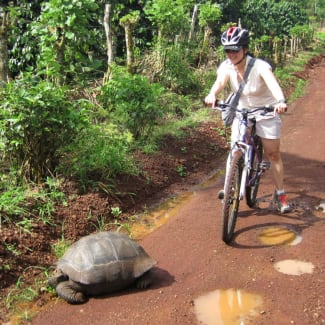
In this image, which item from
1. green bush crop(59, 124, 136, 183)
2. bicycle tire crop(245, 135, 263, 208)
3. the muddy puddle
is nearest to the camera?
bicycle tire crop(245, 135, 263, 208)

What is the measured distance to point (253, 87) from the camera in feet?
14.8

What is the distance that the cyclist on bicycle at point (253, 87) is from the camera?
4262 millimetres

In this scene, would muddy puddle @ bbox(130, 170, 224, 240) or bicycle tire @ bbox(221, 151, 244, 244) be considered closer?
bicycle tire @ bbox(221, 151, 244, 244)

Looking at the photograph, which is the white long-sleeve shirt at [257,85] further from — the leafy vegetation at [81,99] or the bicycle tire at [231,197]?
the leafy vegetation at [81,99]

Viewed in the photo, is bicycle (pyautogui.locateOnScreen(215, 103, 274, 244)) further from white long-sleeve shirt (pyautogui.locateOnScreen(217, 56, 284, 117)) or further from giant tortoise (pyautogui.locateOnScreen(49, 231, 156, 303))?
giant tortoise (pyautogui.locateOnScreen(49, 231, 156, 303))

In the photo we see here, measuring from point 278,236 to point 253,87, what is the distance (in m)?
1.56

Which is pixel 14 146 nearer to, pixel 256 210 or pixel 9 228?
pixel 9 228

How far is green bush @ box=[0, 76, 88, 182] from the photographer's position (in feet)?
16.0

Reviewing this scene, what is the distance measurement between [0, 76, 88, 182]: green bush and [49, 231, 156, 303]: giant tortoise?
1.67 m

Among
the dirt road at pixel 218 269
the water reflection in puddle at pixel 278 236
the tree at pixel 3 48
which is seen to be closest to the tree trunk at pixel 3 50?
the tree at pixel 3 48

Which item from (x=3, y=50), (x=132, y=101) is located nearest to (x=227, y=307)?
(x=132, y=101)

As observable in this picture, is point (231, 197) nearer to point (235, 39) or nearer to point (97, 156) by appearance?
point (235, 39)

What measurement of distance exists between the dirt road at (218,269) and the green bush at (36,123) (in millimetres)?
1548

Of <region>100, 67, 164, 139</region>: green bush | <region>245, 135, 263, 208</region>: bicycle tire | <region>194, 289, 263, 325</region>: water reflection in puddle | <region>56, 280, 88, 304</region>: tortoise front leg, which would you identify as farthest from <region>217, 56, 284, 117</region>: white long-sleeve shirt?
<region>56, 280, 88, 304</region>: tortoise front leg
